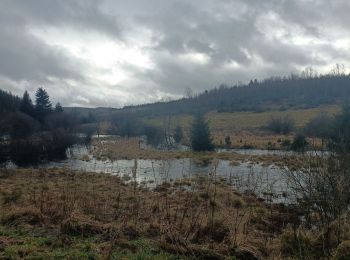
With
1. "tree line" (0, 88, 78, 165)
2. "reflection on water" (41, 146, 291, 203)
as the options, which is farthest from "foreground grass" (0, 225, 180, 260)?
"tree line" (0, 88, 78, 165)

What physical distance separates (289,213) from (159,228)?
20.2ft

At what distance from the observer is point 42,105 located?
79438 mm

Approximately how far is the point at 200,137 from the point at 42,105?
4170 cm

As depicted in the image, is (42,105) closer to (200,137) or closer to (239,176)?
(200,137)

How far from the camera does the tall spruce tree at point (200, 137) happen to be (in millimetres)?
51750

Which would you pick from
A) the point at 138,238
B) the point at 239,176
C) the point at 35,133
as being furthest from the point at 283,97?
the point at 138,238

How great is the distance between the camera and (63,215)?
10492 millimetres

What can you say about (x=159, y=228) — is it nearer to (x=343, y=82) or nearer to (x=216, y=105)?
(x=216, y=105)

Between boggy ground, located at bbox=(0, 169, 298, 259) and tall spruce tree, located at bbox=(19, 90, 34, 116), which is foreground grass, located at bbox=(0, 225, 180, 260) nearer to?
boggy ground, located at bbox=(0, 169, 298, 259)

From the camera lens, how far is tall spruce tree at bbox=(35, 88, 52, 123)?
77.8 m

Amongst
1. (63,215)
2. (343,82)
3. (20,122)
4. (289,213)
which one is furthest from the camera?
(343,82)

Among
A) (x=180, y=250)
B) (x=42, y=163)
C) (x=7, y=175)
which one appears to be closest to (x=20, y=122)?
(x=42, y=163)

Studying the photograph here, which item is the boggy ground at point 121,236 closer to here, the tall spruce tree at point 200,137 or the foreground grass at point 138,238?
the foreground grass at point 138,238

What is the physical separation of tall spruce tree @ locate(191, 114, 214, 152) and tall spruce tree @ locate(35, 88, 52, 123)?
127 ft
